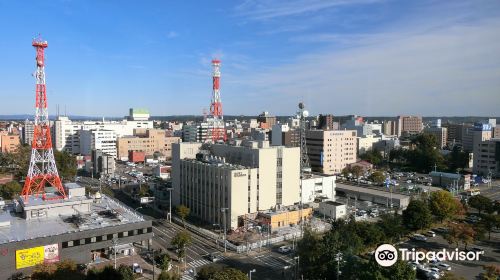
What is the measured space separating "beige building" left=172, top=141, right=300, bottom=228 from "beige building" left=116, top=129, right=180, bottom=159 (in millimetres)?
21206

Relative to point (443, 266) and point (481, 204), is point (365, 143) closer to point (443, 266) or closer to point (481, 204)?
point (481, 204)

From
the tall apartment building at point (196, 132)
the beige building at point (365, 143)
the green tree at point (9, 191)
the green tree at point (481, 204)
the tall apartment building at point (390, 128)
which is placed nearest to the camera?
the green tree at point (481, 204)

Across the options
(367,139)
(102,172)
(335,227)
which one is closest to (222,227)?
(335,227)

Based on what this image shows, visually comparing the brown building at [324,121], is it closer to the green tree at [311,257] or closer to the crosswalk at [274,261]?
the crosswalk at [274,261]

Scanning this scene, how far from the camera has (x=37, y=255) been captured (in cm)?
1076

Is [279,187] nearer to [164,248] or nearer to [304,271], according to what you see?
[164,248]

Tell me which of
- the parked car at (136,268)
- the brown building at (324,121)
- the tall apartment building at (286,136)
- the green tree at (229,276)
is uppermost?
the brown building at (324,121)

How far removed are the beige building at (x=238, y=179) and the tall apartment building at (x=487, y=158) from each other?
19693mm

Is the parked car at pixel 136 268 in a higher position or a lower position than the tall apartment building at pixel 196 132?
lower

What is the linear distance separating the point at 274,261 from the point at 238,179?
4.25 metres

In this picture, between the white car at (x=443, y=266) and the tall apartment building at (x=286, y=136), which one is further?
the tall apartment building at (x=286, y=136)

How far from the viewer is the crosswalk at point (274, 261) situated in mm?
12258

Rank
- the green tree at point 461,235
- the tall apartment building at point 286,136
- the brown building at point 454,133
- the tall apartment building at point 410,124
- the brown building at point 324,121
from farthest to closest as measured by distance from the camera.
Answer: the tall apartment building at point 410,124, the brown building at point 454,133, the brown building at point 324,121, the tall apartment building at point 286,136, the green tree at point 461,235

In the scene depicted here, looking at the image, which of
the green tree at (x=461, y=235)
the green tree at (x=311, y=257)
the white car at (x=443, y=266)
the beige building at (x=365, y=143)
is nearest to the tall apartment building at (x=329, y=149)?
the beige building at (x=365, y=143)
